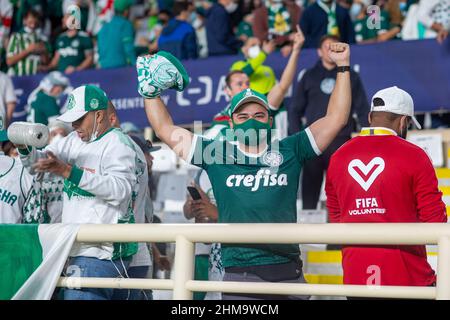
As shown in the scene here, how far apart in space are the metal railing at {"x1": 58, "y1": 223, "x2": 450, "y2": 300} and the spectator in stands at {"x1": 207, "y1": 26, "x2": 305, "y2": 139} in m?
3.05

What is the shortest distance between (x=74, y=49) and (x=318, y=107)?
4919mm

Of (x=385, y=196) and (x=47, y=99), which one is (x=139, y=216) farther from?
(x=47, y=99)

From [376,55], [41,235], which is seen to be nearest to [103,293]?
[41,235]

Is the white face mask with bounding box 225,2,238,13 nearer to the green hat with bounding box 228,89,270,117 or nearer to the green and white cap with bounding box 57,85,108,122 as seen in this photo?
the green and white cap with bounding box 57,85,108,122

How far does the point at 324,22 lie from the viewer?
430 inches

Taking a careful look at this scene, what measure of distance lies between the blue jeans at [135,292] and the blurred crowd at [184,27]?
4614mm

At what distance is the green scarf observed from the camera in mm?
11695

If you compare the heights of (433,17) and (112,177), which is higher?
(433,17)

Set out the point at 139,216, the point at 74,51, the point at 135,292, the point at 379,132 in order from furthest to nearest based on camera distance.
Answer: the point at 74,51, the point at 139,216, the point at 135,292, the point at 379,132

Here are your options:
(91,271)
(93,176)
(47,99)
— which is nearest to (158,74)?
(93,176)

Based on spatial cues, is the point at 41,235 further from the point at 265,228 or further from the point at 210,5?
the point at 210,5

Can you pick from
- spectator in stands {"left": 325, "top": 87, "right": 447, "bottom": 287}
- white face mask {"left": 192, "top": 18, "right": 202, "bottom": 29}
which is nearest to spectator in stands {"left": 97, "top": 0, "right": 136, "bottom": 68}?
white face mask {"left": 192, "top": 18, "right": 202, "bottom": 29}

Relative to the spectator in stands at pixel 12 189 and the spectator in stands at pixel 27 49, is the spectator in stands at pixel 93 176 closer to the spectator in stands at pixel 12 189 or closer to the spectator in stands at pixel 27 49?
the spectator in stands at pixel 12 189

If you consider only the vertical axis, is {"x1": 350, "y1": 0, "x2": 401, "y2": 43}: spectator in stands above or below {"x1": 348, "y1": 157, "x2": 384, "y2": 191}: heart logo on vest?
above
